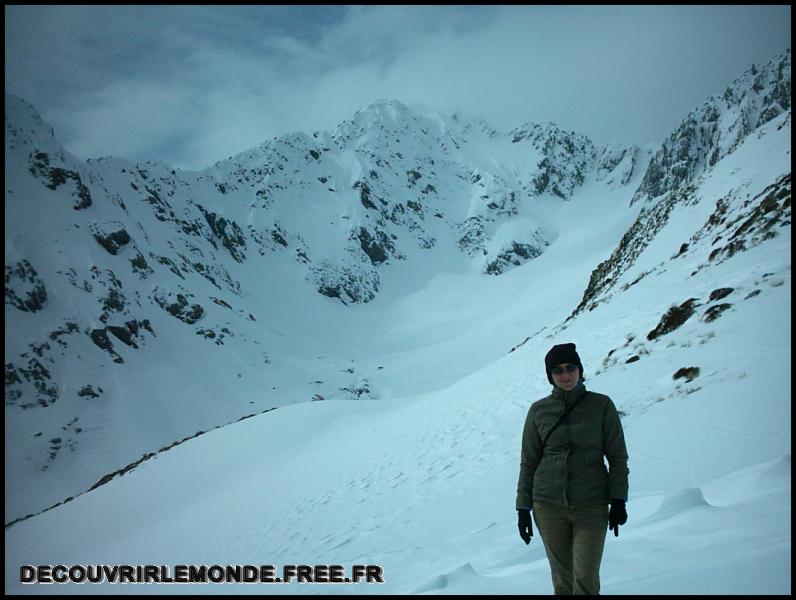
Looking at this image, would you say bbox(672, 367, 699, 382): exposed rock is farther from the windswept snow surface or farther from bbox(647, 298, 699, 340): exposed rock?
bbox(647, 298, 699, 340): exposed rock

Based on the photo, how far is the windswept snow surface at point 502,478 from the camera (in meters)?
3.84

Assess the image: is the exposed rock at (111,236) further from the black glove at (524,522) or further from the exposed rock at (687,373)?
the black glove at (524,522)

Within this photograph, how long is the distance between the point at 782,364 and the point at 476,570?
525cm

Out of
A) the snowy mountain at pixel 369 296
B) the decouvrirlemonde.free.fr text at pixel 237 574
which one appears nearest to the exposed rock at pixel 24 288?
the snowy mountain at pixel 369 296

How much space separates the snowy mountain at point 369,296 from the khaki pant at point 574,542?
2.79 m

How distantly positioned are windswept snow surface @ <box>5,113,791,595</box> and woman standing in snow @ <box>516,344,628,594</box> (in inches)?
33.5

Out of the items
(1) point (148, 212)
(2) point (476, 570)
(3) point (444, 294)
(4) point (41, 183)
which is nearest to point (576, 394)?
(2) point (476, 570)

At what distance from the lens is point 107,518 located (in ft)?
60.0

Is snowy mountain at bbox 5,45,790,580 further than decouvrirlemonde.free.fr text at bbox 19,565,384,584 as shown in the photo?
Yes

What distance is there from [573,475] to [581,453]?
162 millimetres

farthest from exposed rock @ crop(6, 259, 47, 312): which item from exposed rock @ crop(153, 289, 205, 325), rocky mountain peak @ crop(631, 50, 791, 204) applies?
rocky mountain peak @ crop(631, 50, 791, 204)

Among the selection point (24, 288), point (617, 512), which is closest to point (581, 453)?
point (617, 512)

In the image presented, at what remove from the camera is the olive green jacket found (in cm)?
291

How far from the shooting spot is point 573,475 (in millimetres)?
2945
